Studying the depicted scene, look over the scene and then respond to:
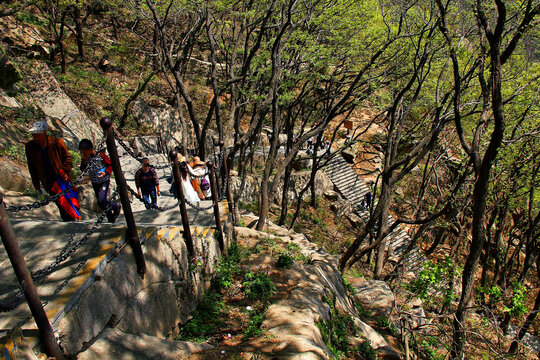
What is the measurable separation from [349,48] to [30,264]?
10.5 m

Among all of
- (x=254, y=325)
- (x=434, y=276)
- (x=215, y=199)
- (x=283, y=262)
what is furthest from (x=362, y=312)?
(x=215, y=199)

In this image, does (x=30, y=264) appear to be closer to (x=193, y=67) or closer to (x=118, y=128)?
(x=118, y=128)

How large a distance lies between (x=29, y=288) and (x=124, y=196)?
126 centimetres

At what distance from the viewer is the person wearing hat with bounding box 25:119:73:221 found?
4.29m

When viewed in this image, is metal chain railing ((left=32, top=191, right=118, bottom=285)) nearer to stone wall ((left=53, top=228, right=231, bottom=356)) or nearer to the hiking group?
stone wall ((left=53, top=228, right=231, bottom=356))

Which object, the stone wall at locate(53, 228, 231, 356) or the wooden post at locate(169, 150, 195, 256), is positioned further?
the wooden post at locate(169, 150, 195, 256)

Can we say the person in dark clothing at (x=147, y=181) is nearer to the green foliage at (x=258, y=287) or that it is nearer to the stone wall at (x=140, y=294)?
the stone wall at (x=140, y=294)

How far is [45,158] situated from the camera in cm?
434

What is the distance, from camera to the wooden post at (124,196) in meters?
3.20

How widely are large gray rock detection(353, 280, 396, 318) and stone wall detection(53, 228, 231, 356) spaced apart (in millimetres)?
5558

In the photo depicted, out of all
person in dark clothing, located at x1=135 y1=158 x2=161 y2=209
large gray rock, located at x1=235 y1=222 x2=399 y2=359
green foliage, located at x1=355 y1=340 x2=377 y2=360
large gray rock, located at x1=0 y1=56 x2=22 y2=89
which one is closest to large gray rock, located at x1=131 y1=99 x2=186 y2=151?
large gray rock, located at x1=0 y1=56 x2=22 y2=89

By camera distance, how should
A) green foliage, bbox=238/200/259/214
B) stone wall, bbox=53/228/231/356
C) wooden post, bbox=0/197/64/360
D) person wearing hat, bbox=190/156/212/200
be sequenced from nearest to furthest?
1. wooden post, bbox=0/197/64/360
2. stone wall, bbox=53/228/231/356
3. person wearing hat, bbox=190/156/212/200
4. green foliage, bbox=238/200/259/214

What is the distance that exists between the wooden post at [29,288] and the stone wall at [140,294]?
5.5 inches

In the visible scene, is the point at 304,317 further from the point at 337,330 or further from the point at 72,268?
the point at 72,268
